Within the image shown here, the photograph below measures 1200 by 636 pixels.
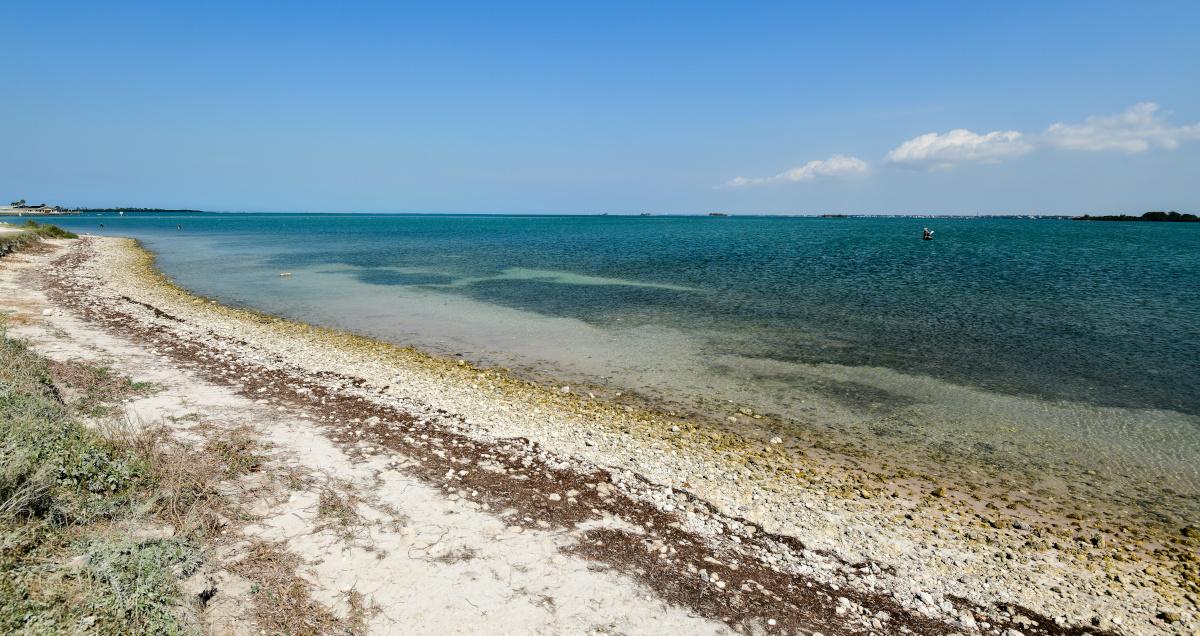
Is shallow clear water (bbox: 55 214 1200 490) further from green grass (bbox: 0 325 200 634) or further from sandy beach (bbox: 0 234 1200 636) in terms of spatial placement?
green grass (bbox: 0 325 200 634)

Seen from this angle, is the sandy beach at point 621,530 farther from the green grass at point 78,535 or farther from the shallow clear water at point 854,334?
the shallow clear water at point 854,334

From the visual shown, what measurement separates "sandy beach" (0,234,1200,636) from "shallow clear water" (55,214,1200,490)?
3328 mm

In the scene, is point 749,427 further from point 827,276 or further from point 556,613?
point 827,276

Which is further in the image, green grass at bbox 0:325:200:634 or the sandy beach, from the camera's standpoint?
the sandy beach

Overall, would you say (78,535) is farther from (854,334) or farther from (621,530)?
(854,334)

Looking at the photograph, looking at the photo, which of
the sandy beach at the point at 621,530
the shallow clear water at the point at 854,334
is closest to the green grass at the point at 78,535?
the sandy beach at the point at 621,530

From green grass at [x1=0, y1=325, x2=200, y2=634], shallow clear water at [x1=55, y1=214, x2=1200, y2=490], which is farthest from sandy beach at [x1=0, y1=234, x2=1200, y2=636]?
shallow clear water at [x1=55, y1=214, x2=1200, y2=490]

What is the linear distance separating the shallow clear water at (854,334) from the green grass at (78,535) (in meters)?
10.9

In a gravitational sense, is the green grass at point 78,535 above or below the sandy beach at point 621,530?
above

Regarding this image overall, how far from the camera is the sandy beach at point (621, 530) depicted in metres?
6.26

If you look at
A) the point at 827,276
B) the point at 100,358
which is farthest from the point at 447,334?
the point at 827,276

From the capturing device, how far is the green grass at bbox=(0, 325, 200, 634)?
4.61m

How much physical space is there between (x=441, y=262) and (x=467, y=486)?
151ft

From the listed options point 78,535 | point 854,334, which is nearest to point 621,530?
point 78,535
